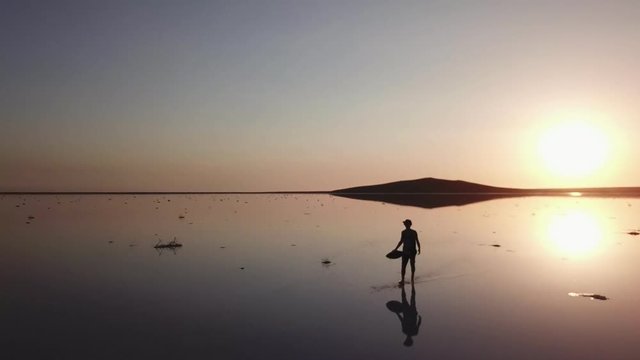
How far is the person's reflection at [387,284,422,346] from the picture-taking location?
12.7 m

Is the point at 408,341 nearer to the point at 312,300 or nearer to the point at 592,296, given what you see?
the point at 312,300

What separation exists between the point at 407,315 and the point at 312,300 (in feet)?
11.2

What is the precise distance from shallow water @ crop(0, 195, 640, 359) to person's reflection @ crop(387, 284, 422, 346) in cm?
9

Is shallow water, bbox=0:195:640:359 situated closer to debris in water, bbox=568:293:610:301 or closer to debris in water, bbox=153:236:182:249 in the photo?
debris in water, bbox=568:293:610:301

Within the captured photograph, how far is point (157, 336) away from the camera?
12609mm

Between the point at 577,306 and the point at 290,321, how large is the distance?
903cm

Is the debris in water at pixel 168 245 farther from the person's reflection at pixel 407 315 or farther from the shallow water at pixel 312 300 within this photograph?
the person's reflection at pixel 407 315

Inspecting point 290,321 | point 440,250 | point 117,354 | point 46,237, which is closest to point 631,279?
point 440,250

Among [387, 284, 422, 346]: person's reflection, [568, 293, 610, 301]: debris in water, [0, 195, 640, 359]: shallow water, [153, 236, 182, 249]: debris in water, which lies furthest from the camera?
[153, 236, 182, 249]: debris in water

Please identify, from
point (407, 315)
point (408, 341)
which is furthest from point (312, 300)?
point (408, 341)

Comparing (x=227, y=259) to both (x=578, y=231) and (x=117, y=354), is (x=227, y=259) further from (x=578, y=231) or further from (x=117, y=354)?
(x=578, y=231)

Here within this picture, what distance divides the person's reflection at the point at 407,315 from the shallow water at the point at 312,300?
0.09 metres

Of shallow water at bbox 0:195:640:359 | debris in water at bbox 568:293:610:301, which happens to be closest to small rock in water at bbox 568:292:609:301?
debris in water at bbox 568:293:610:301

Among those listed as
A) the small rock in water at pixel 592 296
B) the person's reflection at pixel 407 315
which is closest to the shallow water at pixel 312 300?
the person's reflection at pixel 407 315
